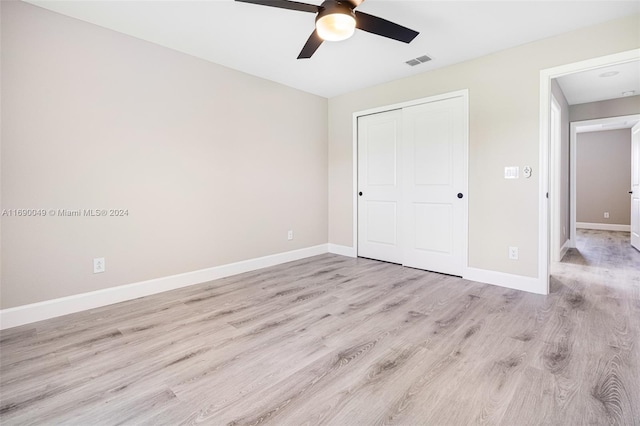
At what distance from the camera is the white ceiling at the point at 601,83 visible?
12.1 ft

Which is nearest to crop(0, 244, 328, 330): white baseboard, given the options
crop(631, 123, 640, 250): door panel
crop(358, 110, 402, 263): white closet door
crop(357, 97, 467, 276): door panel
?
crop(358, 110, 402, 263): white closet door

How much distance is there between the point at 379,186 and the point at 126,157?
3.10 metres

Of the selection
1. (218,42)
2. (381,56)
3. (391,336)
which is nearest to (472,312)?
(391,336)

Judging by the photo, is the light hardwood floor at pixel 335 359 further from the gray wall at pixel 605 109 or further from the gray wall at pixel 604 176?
the gray wall at pixel 604 176

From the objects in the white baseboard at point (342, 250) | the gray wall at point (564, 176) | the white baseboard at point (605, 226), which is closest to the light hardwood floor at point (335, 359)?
the white baseboard at point (342, 250)

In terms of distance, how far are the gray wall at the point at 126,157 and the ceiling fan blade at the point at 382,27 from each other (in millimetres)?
2011

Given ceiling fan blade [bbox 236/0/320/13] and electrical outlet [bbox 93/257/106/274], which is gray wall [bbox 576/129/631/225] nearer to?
ceiling fan blade [bbox 236/0/320/13]

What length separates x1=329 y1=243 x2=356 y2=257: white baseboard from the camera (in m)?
4.84

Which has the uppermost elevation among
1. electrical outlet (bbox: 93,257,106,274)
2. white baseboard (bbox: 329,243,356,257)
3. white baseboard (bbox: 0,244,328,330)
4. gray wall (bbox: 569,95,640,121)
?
gray wall (bbox: 569,95,640,121)

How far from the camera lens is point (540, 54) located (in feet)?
10.0

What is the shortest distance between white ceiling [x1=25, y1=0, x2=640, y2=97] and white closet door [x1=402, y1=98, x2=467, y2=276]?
1.97 ft

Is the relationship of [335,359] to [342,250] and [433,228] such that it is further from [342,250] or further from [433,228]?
[342,250]

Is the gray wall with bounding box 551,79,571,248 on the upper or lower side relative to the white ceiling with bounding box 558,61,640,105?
lower

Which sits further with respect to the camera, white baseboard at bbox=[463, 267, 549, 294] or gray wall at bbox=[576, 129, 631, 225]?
gray wall at bbox=[576, 129, 631, 225]
